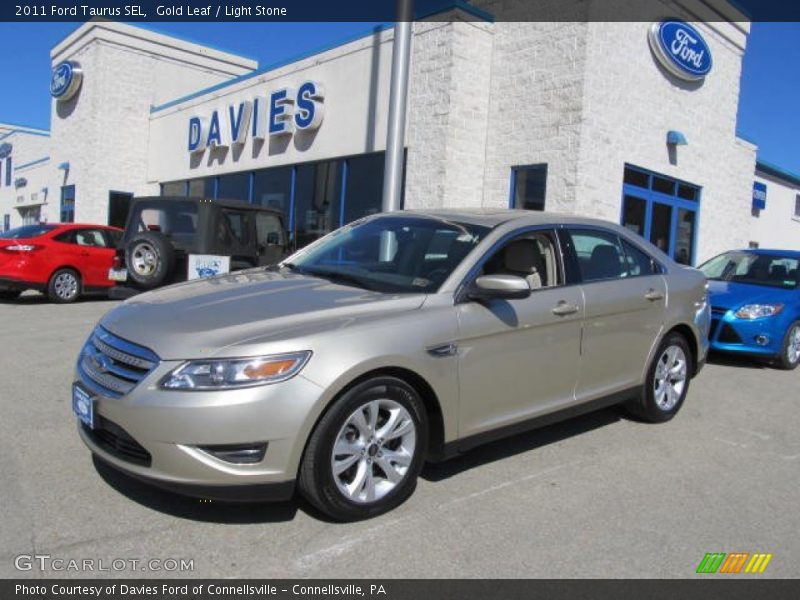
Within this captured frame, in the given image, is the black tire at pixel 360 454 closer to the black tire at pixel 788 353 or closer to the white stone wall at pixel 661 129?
the black tire at pixel 788 353

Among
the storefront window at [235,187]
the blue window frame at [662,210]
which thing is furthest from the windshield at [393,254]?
the storefront window at [235,187]

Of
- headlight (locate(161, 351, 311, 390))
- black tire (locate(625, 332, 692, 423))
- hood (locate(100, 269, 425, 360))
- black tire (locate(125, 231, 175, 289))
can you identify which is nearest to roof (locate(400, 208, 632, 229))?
hood (locate(100, 269, 425, 360))

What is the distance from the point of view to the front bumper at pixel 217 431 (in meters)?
3.05

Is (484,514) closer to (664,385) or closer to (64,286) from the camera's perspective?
(664,385)

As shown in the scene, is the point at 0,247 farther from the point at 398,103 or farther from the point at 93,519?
the point at 93,519

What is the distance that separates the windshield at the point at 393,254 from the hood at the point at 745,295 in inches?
193

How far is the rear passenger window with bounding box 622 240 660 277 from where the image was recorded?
17.3 feet

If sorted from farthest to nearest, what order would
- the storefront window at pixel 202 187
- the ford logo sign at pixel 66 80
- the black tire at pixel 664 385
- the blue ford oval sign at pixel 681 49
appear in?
the ford logo sign at pixel 66 80
the storefront window at pixel 202 187
the blue ford oval sign at pixel 681 49
the black tire at pixel 664 385

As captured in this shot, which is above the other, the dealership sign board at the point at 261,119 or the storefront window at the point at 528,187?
the dealership sign board at the point at 261,119

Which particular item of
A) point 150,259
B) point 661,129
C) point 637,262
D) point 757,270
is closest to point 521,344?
point 637,262

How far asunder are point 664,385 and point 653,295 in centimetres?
77

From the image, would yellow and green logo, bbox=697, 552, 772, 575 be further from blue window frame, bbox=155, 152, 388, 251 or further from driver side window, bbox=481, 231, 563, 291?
blue window frame, bbox=155, 152, 388, 251

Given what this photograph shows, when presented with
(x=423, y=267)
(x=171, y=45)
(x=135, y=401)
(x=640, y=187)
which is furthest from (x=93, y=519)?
(x=171, y=45)
